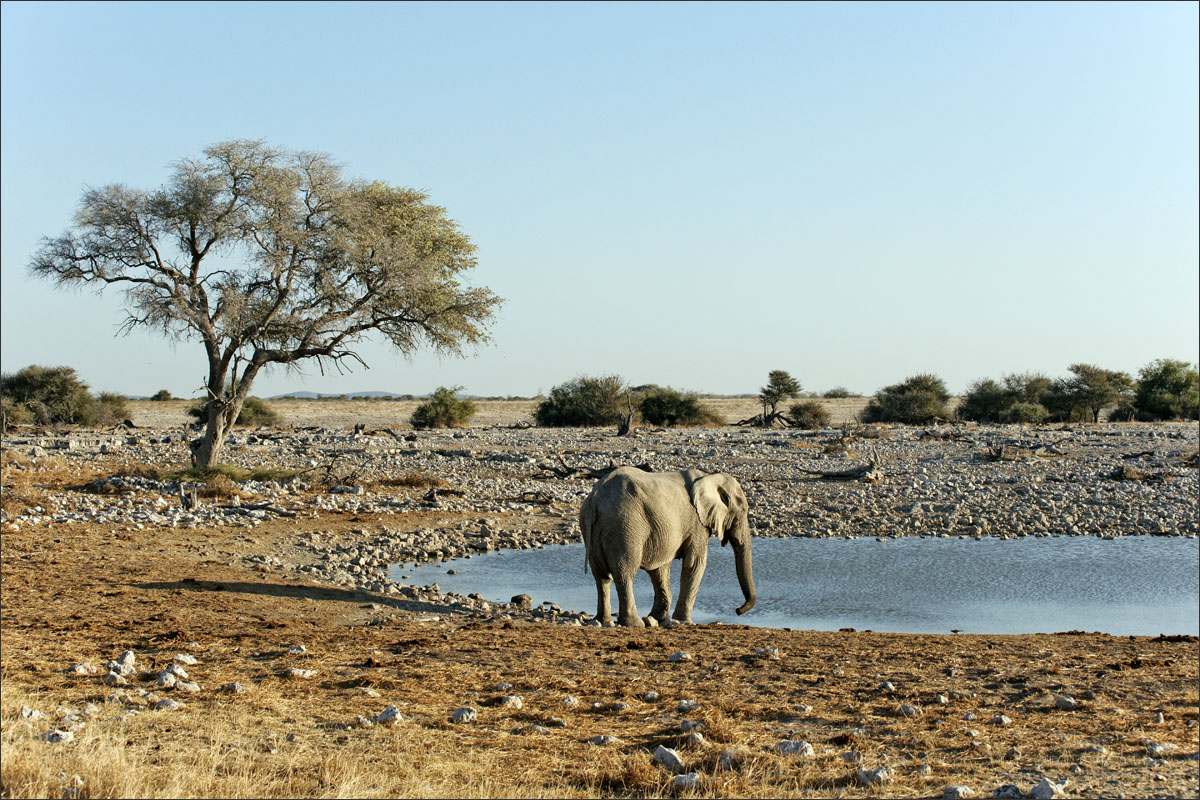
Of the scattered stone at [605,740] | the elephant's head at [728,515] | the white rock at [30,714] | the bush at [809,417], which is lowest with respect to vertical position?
the scattered stone at [605,740]

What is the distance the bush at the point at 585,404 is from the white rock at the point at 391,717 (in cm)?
4087

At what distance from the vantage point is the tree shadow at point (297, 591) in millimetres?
12211

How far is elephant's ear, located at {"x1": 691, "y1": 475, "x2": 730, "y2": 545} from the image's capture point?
12.5 metres

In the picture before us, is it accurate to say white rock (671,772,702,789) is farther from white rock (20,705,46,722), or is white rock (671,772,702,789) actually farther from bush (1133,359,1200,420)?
bush (1133,359,1200,420)

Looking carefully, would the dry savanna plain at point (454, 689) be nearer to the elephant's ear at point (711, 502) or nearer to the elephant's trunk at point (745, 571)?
the elephant's ear at point (711, 502)

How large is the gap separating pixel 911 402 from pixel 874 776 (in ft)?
155

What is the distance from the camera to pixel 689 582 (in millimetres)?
12469

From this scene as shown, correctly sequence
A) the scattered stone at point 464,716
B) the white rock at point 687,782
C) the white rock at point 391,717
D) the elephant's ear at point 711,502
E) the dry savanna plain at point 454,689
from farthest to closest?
1. the elephant's ear at point 711,502
2. the scattered stone at point 464,716
3. the white rock at point 391,717
4. the dry savanna plain at point 454,689
5. the white rock at point 687,782

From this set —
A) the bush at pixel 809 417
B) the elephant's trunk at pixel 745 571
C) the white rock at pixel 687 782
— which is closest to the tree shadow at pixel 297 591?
the elephant's trunk at pixel 745 571

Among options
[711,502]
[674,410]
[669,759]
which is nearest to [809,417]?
[674,410]

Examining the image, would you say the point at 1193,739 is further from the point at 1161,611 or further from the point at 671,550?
the point at 1161,611

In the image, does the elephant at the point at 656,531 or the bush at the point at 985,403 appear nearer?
the elephant at the point at 656,531

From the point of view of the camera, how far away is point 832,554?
17.5 meters

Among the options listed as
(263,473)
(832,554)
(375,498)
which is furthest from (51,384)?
(832,554)
